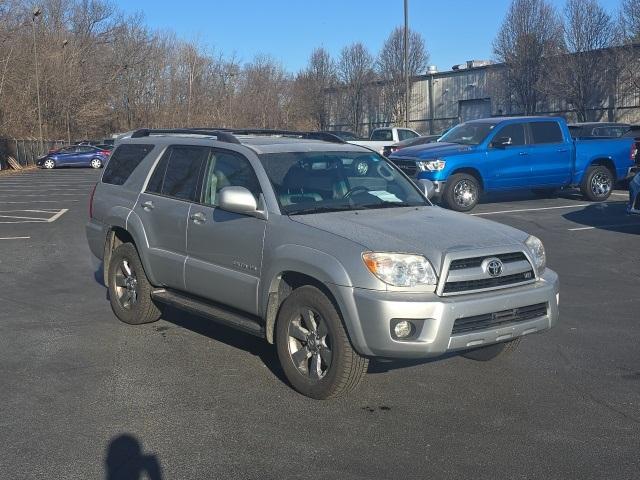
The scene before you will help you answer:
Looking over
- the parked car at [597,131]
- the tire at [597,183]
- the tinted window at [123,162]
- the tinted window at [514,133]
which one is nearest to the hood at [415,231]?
the tinted window at [123,162]

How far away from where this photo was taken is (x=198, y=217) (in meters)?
6.41

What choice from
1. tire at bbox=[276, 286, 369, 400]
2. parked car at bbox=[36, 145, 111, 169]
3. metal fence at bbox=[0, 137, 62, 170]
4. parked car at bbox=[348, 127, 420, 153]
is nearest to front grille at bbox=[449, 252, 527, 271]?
tire at bbox=[276, 286, 369, 400]

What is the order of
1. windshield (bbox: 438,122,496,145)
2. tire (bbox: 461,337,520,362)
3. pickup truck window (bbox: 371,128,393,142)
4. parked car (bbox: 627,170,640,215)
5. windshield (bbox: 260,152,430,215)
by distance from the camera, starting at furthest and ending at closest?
pickup truck window (bbox: 371,128,393,142) → windshield (bbox: 438,122,496,145) → parked car (bbox: 627,170,640,215) → tire (bbox: 461,337,520,362) → windshield (bbox: 260,152,430,215)

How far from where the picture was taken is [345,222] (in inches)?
219

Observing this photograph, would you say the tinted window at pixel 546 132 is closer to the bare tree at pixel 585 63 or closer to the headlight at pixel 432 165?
the headlight at pixel 432 165

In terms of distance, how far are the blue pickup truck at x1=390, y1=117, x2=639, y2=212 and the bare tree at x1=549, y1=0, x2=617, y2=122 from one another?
30.5 metres

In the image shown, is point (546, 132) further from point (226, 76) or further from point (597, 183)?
point (226, 76)

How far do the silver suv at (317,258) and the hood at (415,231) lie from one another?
0.6 inches

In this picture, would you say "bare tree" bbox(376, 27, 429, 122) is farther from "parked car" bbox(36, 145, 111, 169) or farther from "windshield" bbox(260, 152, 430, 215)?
"windshield" bbox(260, 152, 430, 215)

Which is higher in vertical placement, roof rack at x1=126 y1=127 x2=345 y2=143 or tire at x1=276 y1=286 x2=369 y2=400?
roof rack at x1=126 y1=127 x2=345 y2=143

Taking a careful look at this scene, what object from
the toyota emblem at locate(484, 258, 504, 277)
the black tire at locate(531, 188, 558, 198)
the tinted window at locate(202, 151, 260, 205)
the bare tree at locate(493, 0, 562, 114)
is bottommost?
the black tire at locate(531, 188, 558, 198)

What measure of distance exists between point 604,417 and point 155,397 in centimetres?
306

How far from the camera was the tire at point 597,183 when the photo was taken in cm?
1739

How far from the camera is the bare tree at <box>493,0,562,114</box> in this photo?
159 ft
